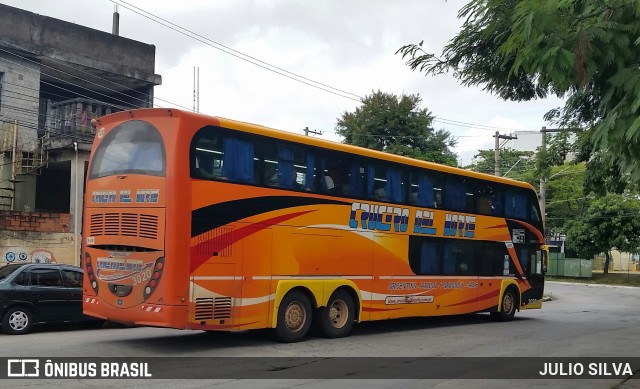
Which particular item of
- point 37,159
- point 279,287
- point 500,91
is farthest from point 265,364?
point 37,159

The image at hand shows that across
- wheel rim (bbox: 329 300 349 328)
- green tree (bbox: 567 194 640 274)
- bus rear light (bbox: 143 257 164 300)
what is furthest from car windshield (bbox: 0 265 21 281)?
green tree (bbox: 567 194 640 274)

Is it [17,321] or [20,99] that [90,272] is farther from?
[20,99]

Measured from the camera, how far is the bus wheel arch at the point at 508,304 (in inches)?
793

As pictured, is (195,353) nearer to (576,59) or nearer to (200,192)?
(200,192)

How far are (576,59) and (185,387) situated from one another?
236 inches

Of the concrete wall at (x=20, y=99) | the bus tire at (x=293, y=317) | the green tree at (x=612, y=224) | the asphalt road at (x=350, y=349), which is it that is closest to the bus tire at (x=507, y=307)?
the asphalt road at (x=350, y=349)

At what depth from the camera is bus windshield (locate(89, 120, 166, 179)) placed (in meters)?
11.6

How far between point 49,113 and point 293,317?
16.5m

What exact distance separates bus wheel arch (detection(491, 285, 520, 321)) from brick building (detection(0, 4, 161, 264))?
13.2m

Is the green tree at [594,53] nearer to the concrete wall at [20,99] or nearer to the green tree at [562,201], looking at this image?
the concrete wall at [20,99]

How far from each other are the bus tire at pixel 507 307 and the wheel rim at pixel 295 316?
8587 millimetres

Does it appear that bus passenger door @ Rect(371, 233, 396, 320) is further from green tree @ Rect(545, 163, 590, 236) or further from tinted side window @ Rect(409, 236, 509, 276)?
green tree @ Rect(545, 163, 590, 236)

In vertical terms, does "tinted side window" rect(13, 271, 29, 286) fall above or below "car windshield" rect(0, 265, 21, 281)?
below

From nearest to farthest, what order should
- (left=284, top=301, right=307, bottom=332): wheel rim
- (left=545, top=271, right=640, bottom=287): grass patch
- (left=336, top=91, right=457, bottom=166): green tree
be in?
(left=284, top=301, right=307, bottom=332): wheel rim < (left=336, top=91, right=457, bottom=166): green tree < (left=545, top=271, right=640, bottom=287): grass patch
